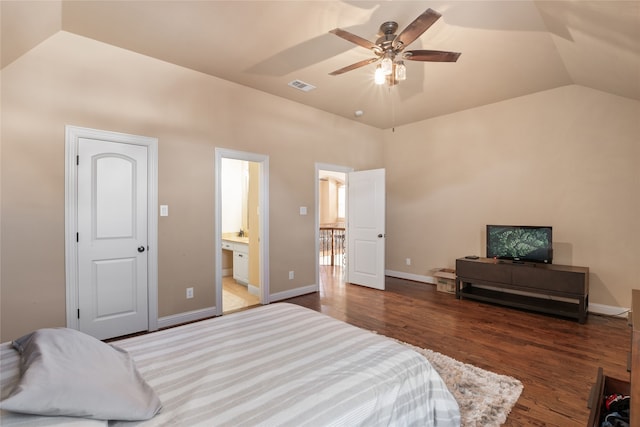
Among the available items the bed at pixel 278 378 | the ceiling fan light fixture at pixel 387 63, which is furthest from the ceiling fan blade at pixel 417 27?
the bed at pixel 278 378

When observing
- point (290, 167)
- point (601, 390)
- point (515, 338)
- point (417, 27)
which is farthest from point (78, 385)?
point (290, 167)

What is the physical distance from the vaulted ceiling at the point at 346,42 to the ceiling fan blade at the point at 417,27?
1.05 ft

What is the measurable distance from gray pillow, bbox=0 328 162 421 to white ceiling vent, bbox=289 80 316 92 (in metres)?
3.50

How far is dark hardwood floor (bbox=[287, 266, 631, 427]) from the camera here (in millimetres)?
2104

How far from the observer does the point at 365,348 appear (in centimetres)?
161

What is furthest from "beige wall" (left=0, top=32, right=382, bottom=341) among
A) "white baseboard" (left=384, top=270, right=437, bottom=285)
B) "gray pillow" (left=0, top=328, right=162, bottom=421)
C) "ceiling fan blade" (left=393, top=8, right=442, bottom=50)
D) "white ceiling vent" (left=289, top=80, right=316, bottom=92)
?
"ceiling fan blade" (left=393, top=8, right=442, bottom=50)

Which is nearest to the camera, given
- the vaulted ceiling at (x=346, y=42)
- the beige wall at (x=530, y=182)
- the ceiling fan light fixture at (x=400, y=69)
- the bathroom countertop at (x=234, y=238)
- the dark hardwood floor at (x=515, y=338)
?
the dark hardwood floor at (x=515, y=338)

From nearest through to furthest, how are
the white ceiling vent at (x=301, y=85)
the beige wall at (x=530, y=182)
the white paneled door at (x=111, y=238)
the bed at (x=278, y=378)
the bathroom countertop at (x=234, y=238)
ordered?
the bed at (x=278, y=378) → the white paneled door at (x=111, y=238) → the beige wall at (x=530, y=182) → the white ceiling vent at (x=301, y=85) → the bathroom countertop at (x=234, y=238)

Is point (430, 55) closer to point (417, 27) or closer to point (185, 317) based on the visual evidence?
point (417, 27)

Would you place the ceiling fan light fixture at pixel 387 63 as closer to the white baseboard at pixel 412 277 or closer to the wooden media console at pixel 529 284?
the wooden media console at pixel 529 284

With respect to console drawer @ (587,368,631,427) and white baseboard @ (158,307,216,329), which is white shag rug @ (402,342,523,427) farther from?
white baseboard @ (158,307,216,329)

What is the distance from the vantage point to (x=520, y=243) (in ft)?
13.7

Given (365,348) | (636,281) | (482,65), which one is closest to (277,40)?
(482,65)

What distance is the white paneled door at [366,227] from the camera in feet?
16.3
